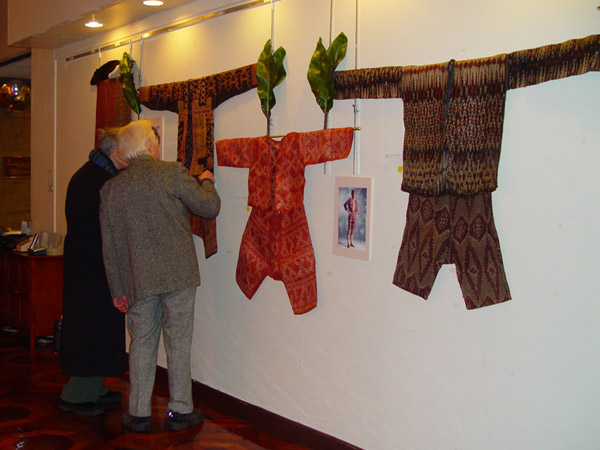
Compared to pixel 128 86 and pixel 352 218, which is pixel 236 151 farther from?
pixel 128 86

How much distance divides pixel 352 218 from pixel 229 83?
1.15 m

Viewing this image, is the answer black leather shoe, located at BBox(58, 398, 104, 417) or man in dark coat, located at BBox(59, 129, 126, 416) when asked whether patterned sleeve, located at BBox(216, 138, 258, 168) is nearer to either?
man in dark coat, located at BBox(59, 129, 126, 416)

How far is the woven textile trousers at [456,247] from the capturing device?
224 cm

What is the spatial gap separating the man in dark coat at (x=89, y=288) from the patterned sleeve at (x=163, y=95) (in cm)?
51

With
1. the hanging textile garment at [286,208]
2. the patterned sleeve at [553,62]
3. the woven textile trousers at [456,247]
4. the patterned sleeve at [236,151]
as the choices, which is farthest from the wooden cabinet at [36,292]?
the patterned sleeve at [553,62]

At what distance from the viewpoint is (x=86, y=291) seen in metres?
3.31

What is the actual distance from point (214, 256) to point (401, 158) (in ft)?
4.79

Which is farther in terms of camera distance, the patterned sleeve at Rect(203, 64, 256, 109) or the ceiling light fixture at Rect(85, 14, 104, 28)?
the ceiling light fixture at Rect(85, 14, 104, 28)

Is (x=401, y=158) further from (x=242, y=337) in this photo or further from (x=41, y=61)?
(x=41, y=61)

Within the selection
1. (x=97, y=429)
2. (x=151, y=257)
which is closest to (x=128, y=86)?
(x=151, y=257)

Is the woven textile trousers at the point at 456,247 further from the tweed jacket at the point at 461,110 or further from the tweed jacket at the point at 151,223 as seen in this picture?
the tweed jacket at the point at 151,223

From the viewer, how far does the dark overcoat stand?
3291 millimetres

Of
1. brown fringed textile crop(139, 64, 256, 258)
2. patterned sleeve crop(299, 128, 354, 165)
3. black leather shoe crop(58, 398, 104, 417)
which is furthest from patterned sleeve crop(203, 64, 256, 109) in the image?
black leather shoe crop(58, 398, 104, 417)

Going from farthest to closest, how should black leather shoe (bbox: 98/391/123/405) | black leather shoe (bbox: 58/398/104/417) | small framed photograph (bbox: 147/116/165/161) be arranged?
small framed photograph (bbox: 147/116/165/161) < black leather shoe (bbox: 98/391/123/405) < black leather shoe (bbox: 58/398/104/417)
